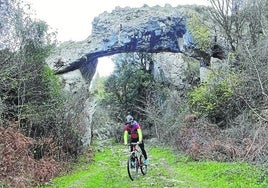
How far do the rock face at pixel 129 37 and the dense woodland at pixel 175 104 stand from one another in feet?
4.40

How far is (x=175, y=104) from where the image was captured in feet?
89.7

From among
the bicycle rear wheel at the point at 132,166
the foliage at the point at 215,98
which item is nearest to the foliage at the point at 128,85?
the foliage at the point at 215,98

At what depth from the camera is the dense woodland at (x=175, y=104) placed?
13347mm

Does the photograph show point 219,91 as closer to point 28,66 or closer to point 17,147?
point 28,66

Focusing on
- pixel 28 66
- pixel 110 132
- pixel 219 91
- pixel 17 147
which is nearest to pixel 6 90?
pixel 28 66

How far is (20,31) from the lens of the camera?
16.4 metres

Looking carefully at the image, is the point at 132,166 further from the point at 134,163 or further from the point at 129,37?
the point at 129,37

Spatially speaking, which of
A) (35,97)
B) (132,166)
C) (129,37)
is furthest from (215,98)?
(35,97)

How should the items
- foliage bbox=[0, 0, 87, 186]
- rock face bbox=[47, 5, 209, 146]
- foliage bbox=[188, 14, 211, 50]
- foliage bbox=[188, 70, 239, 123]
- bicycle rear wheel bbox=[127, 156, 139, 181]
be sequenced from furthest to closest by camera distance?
foliage bbox=[188, 14, 211, 50], rock face bbox=[47, 5, 209, 146], foliage bbox=[188, 70, 239, 123], foliage bbox=[0, 0, 87, 186], bicycle rear wheel bbox=[127, 156, 139, 181]

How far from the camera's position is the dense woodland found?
43.8 ft

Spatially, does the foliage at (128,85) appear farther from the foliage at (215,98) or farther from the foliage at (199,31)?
the foliage at (215,98)

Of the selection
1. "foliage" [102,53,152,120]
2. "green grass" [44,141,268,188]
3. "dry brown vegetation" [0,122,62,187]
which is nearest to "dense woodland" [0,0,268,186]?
"dry brown vegetation" [0,122,62,187]

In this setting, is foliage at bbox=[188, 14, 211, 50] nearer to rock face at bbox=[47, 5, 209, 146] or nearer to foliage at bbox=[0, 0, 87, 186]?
rock face at bbox=[47, 5, 209, 146]

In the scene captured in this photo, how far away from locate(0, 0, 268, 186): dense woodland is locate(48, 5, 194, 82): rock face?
1.34m
